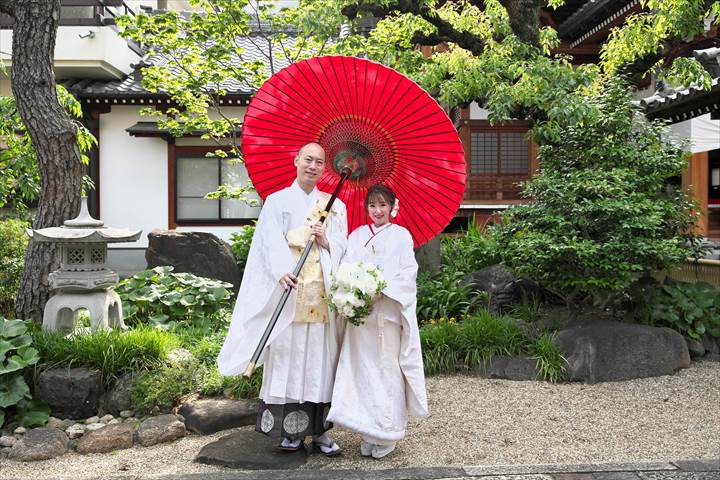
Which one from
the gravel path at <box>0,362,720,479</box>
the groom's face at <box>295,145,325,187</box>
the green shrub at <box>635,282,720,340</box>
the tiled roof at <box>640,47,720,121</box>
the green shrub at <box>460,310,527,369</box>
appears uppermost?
Result: the tiled roof at <box>640,47,720,121</box>

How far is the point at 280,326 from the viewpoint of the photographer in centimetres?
411

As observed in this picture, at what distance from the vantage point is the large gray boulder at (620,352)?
20.7 feet

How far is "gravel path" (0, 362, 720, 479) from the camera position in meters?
4.37

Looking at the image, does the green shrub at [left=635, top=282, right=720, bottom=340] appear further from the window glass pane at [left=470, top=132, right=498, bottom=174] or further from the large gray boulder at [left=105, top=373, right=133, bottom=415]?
the window glass pane at [left=470, top=132, right=498, bottom=174]

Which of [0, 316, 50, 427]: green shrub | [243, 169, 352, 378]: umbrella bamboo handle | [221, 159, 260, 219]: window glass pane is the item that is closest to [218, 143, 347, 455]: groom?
[243, 169, 352, 378]: umbrella bamboo handle

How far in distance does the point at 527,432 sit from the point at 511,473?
1.00 meters

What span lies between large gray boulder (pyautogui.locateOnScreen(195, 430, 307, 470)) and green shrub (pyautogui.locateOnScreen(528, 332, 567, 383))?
294 centimetres

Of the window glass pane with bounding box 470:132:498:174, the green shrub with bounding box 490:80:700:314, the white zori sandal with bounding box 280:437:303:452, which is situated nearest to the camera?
the white zori sandal with bounding box 280:437:303:452

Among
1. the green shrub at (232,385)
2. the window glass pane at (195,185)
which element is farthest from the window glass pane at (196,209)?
the green shrub at (232,385)

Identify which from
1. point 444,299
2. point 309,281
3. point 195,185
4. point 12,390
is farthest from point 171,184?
point 309,281

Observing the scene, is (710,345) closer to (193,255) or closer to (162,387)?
(162,387)

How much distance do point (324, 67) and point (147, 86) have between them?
18.8ft

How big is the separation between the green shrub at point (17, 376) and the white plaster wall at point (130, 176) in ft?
30.7

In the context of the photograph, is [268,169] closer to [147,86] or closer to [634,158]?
[634,158]
